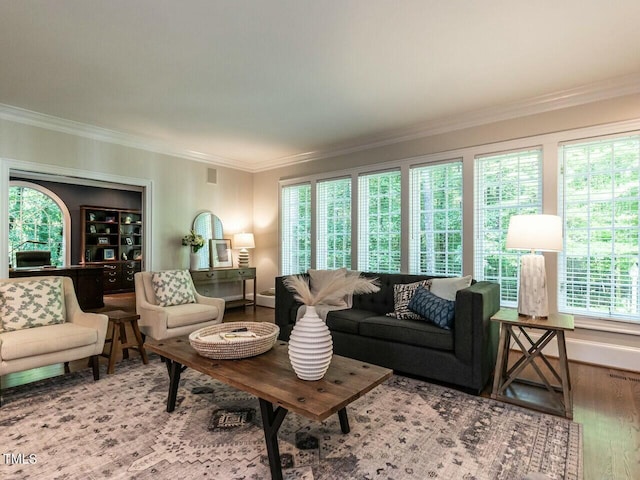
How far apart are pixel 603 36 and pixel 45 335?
4656 mm

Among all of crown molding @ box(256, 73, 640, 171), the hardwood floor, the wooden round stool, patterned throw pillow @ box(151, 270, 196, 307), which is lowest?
the hardwood floor

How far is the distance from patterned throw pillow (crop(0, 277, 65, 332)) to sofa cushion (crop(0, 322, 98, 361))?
0.31 feet

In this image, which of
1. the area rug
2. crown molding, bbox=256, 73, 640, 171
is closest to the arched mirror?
crown molding, bbox=256, 73, 640, 171

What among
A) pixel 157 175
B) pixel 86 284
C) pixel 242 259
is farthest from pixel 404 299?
pixel 86 284

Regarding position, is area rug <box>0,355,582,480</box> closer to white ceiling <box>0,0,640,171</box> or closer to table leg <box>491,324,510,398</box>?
table leg <box>491,324,510,398</box>

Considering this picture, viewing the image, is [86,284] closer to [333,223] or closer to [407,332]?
[333,223]

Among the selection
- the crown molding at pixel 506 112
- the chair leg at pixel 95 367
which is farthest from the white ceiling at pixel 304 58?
the chair leg at pixel 95 367

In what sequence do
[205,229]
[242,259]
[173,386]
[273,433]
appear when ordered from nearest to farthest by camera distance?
[273,433] → [173,386] → [205,229] → [242,259]

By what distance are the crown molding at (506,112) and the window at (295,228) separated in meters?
0.82

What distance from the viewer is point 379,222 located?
490 centimetres

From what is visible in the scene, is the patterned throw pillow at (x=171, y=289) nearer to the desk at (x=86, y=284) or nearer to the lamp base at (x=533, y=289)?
the desk at (x=86, y=284)

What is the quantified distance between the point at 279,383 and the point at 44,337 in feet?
6.70

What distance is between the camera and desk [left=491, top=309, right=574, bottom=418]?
2.39 metres

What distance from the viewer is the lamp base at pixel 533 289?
2.62 meters
